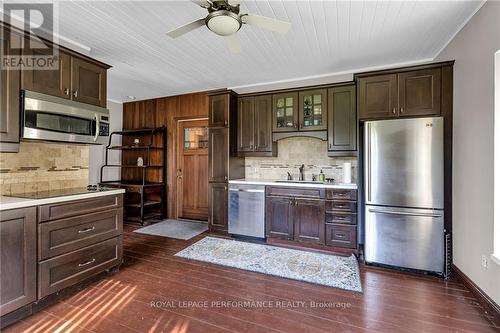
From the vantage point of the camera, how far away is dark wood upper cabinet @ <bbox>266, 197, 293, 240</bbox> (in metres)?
3.49

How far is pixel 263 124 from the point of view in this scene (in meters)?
3.95

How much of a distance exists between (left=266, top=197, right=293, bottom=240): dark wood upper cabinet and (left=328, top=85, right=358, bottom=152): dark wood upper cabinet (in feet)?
3.44

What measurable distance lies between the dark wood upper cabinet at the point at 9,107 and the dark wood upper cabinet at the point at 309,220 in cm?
308

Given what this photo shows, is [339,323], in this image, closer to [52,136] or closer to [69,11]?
[52,136]

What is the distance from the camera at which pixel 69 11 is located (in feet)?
7.32

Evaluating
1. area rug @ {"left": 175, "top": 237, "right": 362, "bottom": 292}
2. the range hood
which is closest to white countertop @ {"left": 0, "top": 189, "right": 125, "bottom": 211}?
area rug @ {"left": 175, "top": 237, "right": 362, "bottom": 292}

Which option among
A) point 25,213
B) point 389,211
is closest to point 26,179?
point 25,213

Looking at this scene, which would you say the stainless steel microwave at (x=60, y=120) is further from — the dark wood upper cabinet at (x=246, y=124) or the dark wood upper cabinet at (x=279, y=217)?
the dark wood upper cabinet at (x=279, y=217)

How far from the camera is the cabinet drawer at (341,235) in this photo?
3.15 m

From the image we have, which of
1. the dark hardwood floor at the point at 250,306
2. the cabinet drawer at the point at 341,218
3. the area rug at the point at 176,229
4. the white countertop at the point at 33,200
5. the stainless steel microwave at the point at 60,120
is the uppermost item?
the stainless steel microwave at the point at 60,120

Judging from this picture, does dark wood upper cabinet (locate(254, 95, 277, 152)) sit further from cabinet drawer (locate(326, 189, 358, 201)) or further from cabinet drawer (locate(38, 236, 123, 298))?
cabinet drawer (locate(38, 236, 123, 298))

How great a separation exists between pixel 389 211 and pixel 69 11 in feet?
12.6

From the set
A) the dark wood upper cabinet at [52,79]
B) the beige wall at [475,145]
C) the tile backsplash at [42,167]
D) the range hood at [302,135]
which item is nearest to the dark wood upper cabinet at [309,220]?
the range hood at [302,135]

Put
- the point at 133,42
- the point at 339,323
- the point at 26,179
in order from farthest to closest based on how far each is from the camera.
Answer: the point at 133,42
the point at 26,179
the point at 339,323
